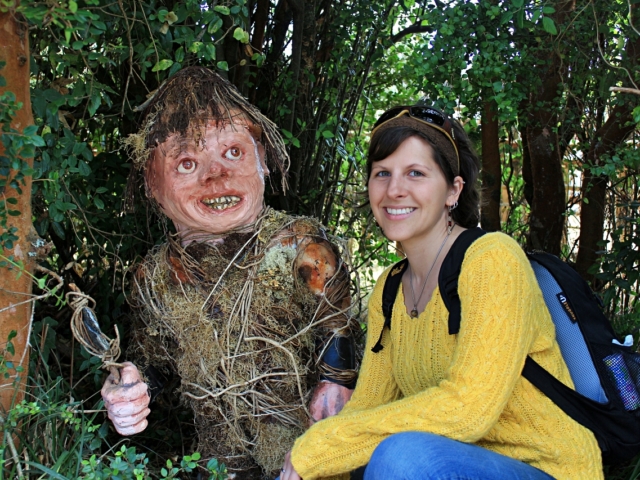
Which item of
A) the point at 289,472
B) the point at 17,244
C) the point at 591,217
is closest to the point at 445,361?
the point at 289,472

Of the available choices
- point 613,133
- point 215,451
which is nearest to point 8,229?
point 215,451

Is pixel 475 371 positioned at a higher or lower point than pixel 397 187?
lower

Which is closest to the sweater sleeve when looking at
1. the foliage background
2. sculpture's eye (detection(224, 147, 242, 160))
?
the foliage background

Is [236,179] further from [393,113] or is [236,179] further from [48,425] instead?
[48,425]

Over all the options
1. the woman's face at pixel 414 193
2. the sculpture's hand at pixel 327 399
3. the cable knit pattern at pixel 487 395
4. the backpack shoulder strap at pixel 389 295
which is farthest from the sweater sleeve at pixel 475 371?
the sculpture's hand at pixel 327 399

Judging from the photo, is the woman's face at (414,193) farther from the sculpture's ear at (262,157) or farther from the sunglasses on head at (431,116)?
the sculpture's ear at (262,157)

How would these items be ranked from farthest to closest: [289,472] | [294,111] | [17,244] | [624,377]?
[294,111] → [17,244] → [289,472] → [624,377]

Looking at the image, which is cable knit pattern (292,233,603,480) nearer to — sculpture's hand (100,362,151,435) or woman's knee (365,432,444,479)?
woman's knee (365,432,444,479)

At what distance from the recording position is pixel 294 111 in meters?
3.80

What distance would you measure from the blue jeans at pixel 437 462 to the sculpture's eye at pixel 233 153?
1.34m

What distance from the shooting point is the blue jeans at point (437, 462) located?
73.5 inches

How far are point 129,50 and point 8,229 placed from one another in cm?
85

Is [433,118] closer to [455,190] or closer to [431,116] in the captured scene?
[431,116]

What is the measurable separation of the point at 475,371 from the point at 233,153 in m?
1.36
